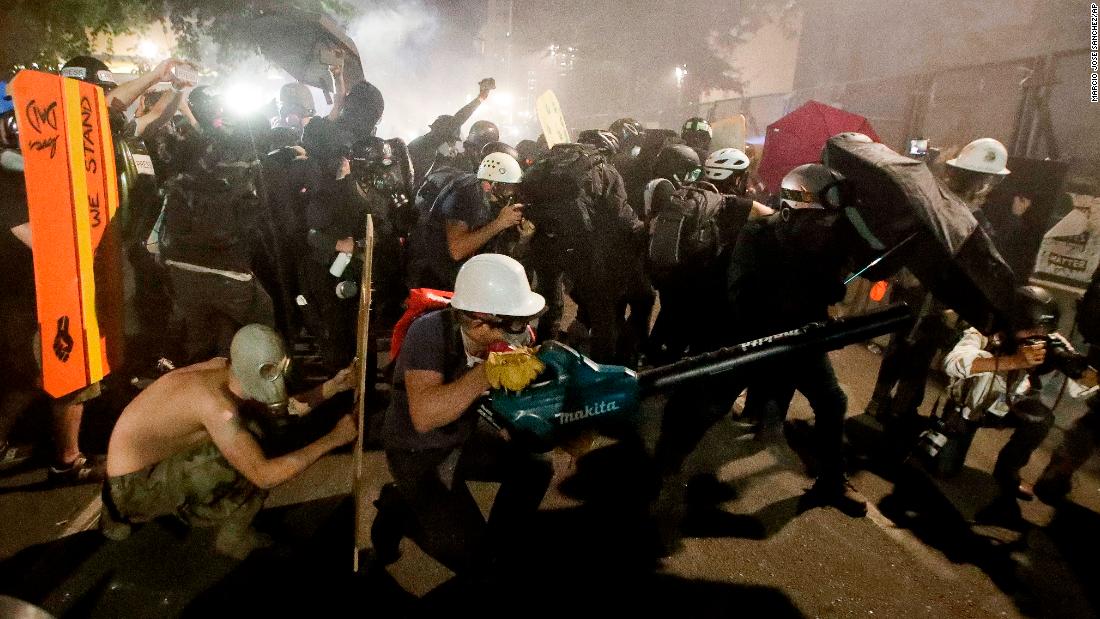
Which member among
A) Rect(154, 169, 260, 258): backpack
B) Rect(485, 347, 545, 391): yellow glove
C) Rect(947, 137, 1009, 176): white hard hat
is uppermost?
Rect(947, 137, 1009, 176): white hard hat

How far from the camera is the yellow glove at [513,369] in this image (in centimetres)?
219

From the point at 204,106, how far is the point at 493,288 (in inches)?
209

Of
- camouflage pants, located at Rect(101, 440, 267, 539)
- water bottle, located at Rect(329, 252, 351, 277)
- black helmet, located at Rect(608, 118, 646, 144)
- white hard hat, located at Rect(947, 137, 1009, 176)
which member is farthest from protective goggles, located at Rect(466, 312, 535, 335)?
black helmet, located at Rect(608, 118, 646, 144)

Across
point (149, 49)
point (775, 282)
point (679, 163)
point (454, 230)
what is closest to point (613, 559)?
point (775, 282)

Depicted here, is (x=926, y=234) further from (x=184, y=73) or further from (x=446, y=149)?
(x=446, y=149)

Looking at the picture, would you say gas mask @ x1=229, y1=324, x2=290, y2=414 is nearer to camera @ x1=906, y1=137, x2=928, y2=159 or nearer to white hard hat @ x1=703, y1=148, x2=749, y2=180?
white hard hat @ x1=703, y1=148, x2=749, y2=180

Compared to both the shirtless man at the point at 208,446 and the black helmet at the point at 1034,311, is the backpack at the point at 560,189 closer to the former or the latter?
the shirtless man at the point at 208,446

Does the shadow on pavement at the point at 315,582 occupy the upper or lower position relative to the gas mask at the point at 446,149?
lower

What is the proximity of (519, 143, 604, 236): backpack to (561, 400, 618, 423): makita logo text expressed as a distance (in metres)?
2.48

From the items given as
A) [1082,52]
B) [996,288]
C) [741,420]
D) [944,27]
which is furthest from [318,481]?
[944,27]

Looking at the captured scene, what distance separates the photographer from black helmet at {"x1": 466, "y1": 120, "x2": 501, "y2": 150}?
25.1 feet

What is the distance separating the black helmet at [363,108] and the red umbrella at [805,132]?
555cm

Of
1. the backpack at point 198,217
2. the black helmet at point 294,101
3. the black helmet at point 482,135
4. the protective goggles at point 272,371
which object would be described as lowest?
the protective goggles at point 272,371

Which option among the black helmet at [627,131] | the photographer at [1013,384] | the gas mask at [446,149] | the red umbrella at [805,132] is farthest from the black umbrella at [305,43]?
the photographer at [1013,384]
